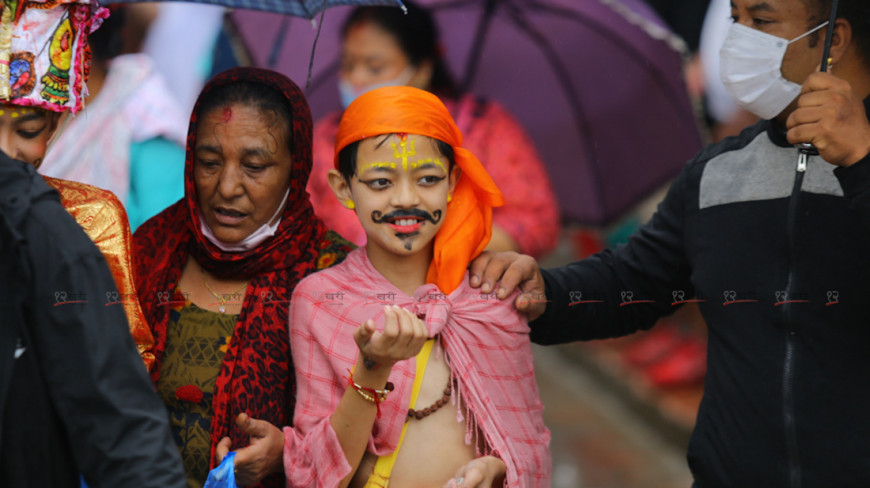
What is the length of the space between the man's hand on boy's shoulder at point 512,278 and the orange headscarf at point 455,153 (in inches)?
1.6

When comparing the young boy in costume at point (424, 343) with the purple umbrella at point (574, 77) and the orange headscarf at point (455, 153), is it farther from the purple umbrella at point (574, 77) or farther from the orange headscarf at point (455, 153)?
the purple umbrella at point (574, 77)

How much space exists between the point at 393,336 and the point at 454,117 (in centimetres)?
190

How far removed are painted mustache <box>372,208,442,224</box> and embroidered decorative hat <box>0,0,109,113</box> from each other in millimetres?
825

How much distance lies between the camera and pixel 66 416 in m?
1.85

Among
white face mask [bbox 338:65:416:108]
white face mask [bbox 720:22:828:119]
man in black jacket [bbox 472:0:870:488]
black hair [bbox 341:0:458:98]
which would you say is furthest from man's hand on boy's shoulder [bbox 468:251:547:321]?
black hair [bbox 341:0:458:98]

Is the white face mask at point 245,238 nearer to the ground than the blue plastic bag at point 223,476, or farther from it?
farther from it

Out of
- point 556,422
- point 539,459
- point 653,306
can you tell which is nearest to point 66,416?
point 539,459

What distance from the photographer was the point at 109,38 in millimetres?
3984

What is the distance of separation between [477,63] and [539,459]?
2096mm

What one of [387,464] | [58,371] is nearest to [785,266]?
[387,464]

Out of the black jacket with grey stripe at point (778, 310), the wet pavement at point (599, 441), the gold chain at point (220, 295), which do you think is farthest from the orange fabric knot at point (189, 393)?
the wet pavement at point (599, 441)

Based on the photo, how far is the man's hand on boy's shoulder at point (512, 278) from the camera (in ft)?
9.21

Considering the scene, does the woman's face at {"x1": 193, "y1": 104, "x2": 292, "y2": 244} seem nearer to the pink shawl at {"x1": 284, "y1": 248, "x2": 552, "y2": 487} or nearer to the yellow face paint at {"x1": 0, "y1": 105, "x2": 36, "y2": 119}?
the pink shawl at {"x1": 284, "y1": 248, "x2": 552, "y2": 487}

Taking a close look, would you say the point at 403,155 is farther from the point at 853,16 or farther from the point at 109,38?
the point at 109,38
